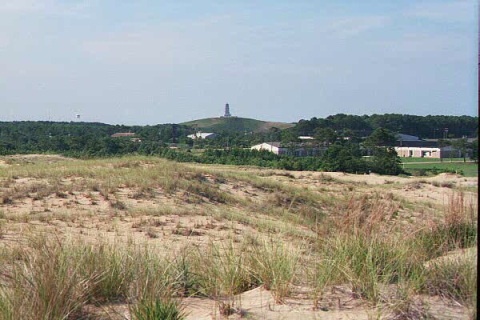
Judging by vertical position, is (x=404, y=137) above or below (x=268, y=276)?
above

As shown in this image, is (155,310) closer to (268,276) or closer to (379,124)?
(268,276)

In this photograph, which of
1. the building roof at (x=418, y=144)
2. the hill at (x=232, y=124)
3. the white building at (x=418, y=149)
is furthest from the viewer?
the hill at (x=232, y=124)

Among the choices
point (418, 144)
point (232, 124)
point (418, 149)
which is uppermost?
point (232, 124)

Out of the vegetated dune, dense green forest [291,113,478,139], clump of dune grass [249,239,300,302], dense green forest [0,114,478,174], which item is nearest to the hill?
dense green forest [0,114,478,174]

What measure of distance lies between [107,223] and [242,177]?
509 inches

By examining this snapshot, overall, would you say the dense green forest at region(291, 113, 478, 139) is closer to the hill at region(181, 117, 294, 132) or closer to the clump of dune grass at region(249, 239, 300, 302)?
the clump of dune grass at region(249, 239, 300, 302)

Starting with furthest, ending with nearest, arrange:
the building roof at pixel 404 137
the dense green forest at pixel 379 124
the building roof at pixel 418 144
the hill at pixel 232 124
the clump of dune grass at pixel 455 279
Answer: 1. the hill at pixel 232 124
2. the building roof at pixel 404 137
3. the building roof at pixel 418 144
4. the dense green forest at pixel 379 124
5. the clump of dune grass at pixel 455 279

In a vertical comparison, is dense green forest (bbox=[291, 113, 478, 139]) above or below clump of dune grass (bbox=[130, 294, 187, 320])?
above

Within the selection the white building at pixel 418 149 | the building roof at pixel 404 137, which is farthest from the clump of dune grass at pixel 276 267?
the building roof at pixel 404 137

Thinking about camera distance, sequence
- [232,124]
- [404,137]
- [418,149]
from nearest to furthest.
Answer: [404,137]
[418,149]
[232,124]

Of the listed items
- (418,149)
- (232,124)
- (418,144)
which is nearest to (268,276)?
(418,144)

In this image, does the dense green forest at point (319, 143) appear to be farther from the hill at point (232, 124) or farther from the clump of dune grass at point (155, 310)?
the hill at point (232, 124)

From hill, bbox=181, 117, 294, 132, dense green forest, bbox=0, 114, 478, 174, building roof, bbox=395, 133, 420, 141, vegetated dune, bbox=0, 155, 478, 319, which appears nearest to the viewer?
vegetated dune, bbox=0, 155, 478, 319

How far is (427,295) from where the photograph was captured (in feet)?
16.9
